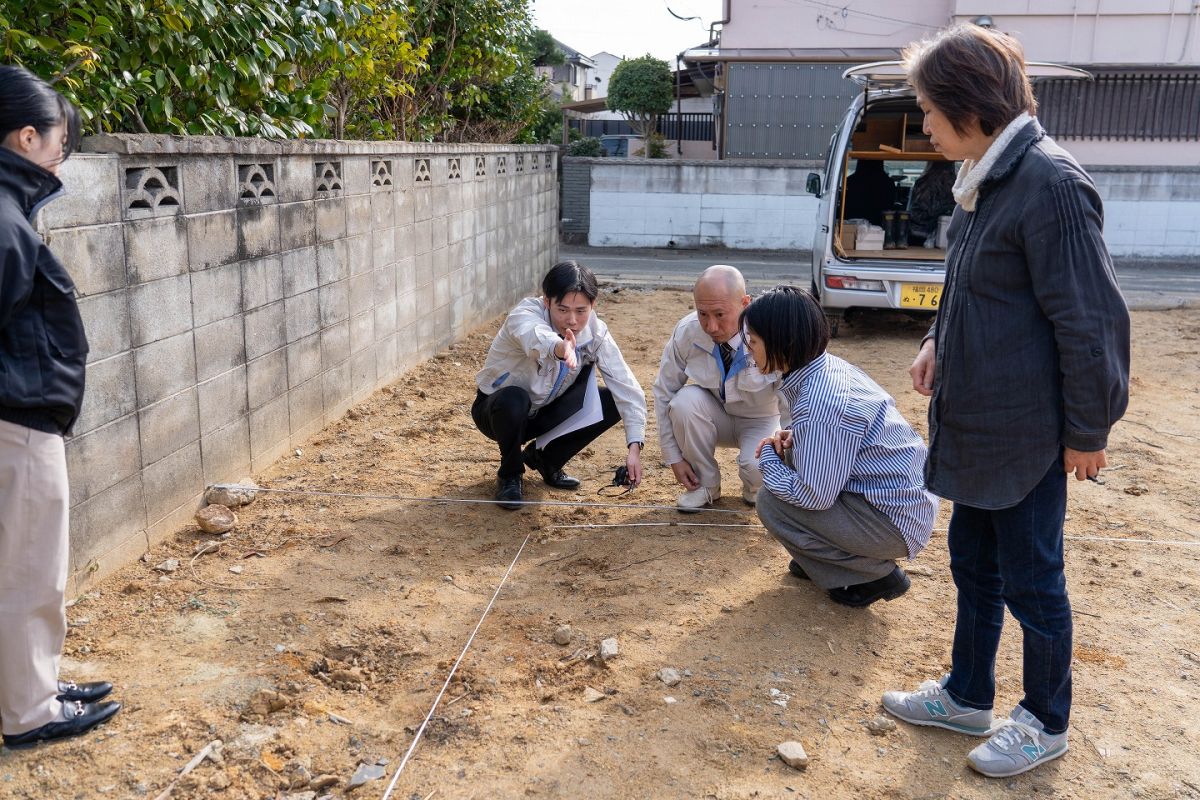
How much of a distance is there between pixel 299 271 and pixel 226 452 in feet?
3.62

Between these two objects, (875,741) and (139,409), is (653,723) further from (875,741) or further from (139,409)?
(139,409)

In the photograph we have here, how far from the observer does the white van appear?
8.03 metres

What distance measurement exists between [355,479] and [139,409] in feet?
4.11

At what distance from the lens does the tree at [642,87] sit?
22469 millimetres

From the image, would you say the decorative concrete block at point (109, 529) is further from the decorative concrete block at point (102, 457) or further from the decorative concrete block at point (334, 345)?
the decorative concrete block at point (334, 345)

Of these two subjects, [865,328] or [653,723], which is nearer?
[653,723]

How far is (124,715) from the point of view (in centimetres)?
265

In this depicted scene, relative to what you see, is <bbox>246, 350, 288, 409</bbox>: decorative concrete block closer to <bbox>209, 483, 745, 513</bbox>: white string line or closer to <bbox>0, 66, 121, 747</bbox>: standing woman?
<bbox>209, 483, 745, 513</bbox>: white string line

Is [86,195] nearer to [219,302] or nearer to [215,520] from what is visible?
[219,302]

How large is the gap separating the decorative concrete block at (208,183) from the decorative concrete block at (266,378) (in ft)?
2.40

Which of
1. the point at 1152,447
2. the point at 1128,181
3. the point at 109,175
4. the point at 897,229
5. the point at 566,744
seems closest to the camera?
the point at 566,744

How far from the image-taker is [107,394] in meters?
3.40

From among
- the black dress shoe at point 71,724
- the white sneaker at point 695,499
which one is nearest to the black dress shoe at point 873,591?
the white sneaker at point 695,499

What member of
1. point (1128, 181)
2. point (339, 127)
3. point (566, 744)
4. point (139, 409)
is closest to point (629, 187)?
point (1128, 181)
